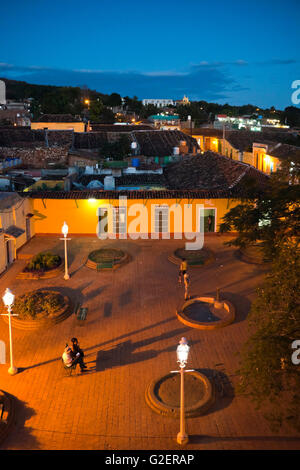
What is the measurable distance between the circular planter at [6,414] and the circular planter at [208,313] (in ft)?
19.9

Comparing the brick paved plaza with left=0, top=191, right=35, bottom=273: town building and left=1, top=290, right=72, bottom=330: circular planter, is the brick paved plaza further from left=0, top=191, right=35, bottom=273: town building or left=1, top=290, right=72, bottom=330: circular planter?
left=0, top=191, right=35, bottom=273: town building

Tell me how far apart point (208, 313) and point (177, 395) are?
481 centimetres

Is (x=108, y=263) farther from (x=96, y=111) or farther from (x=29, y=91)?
(x=29, y=91)

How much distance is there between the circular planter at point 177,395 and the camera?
9242 mm

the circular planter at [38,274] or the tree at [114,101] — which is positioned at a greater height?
the tree at [114,101]

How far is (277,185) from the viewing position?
570 inches

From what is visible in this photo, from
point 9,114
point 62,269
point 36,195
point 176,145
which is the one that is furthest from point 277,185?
point 9,114

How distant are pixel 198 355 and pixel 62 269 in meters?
8.75

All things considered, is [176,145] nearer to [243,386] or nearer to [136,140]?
[136,140]

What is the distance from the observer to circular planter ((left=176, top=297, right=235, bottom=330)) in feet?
43.4

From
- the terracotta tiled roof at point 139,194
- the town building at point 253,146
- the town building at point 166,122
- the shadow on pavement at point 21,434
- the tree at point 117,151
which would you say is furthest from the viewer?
the town building at point 166,122

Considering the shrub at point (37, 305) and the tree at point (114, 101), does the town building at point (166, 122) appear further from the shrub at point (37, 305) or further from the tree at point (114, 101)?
the shrub at point (37, 305)

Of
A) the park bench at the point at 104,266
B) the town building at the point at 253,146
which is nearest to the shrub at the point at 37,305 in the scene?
the park bench at the point at 104,266

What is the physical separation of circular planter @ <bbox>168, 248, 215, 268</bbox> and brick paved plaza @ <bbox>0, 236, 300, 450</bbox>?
11.7 inches
